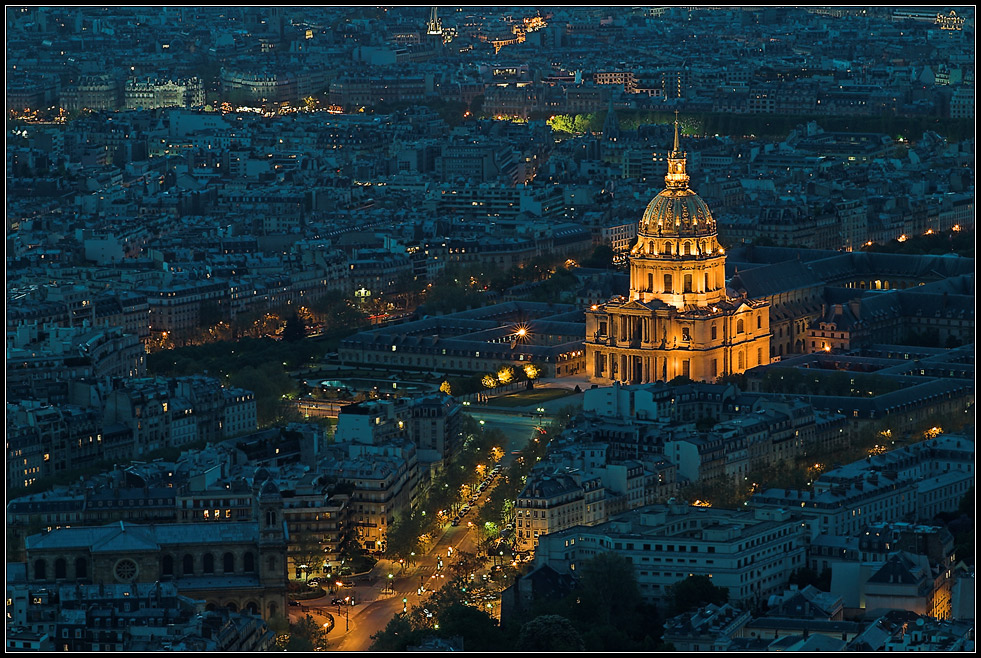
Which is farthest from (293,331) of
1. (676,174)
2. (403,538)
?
(403,538)

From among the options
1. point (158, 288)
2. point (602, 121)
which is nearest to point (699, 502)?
point (158, 288)

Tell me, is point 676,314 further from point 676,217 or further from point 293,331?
point 293,331

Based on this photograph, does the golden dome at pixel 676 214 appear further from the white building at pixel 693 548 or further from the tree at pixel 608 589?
the tree at pixel 608 589

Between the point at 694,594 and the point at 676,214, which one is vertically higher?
the point at 676,214

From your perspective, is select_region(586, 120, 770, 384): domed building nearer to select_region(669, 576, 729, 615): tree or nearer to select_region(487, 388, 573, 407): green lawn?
select_region(487, 388, 573, 407): green lawn

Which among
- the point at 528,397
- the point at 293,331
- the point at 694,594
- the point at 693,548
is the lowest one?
the point at 293,331

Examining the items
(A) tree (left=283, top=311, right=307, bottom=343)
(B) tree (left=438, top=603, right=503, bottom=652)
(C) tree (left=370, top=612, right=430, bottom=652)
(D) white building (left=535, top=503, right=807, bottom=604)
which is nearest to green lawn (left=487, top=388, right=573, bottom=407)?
(A) tree (left=283, top=311, right=307, bottom=343)

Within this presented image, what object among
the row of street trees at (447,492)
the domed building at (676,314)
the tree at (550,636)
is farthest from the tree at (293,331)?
the tree at (550,636)
